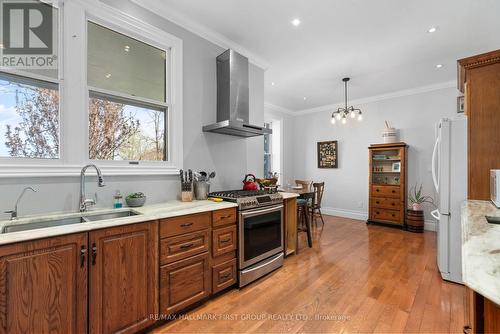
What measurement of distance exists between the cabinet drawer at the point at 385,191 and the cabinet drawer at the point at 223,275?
394 centimetres

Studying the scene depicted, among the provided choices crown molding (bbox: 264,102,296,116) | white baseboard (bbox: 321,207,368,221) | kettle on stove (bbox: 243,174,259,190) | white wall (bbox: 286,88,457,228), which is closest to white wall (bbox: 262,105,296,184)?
crown molding (bbox: 264,102,296,116)

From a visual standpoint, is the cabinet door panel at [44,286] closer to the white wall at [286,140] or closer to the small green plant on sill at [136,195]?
the small green plant on sill at [136,195]

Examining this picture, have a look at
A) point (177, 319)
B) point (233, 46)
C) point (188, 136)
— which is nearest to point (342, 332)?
point (177, 319)

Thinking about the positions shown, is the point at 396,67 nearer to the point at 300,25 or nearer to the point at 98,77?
the point at 300,25

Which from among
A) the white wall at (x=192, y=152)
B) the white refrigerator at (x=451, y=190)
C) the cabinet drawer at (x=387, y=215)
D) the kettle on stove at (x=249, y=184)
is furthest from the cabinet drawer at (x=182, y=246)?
the cabinet drawer at (x=387, y=215)

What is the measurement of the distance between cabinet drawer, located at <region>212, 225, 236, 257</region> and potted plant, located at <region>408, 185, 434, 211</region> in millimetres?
4031

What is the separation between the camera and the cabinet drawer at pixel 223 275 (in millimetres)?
2244

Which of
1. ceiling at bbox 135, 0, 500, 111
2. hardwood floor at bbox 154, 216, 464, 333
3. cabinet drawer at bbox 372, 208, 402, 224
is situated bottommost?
hardwood floor at bbox 154, 216, 464, 333

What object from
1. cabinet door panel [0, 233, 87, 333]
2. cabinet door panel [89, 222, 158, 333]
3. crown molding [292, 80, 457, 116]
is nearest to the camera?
cabinet door panel [0, 233, 87, 333]

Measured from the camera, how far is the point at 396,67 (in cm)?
385

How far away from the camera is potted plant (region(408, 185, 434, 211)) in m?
4.59

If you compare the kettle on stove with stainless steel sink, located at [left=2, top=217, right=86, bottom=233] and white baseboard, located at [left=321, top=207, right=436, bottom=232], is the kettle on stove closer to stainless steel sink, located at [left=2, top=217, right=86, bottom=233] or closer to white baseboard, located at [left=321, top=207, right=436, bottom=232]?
stainless steel sink, located at [left=2, top=217, right=86, bottom=233]

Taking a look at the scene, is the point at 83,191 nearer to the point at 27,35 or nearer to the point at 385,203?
the point at 27,35

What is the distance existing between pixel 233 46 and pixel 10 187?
9.39 ft
